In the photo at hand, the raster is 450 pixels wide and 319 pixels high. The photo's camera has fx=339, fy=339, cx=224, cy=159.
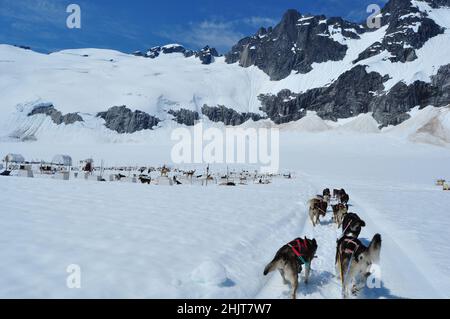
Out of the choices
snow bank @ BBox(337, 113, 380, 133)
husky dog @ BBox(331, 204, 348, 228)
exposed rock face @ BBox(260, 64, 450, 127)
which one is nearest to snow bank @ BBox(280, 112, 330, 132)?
exposed rock face @ BBox(260, 64, 450, 127)

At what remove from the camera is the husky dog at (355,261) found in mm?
6395

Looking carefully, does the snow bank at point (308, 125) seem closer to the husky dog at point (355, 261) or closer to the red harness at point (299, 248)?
the husky dog at point (355, 261)

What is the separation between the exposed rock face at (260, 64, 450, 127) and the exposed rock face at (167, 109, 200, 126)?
146 ft

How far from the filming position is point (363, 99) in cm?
17575

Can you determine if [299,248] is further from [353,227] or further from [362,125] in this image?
[362,125]

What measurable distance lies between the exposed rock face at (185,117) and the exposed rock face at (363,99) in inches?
1756

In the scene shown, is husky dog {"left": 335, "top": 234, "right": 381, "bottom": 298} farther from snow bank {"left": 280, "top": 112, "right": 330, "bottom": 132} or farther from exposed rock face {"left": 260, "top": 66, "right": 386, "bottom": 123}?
exposed rock face {"left": 260, "top": 66, "right": 386, "bottom": 123}

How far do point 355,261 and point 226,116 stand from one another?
186 meters

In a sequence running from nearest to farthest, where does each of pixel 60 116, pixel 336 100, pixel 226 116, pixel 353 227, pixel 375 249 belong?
1. pixel 375 249
2. pixel 353 227
3. pixel 60 116
4. pixel 336 100
5. pixel 226 116

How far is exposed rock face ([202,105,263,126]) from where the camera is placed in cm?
18938

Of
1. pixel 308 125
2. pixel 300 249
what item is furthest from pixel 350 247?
pixel 308 125

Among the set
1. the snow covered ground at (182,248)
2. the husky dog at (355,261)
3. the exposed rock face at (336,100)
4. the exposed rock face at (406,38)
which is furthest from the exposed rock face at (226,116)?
the husky dog at (355,261)
